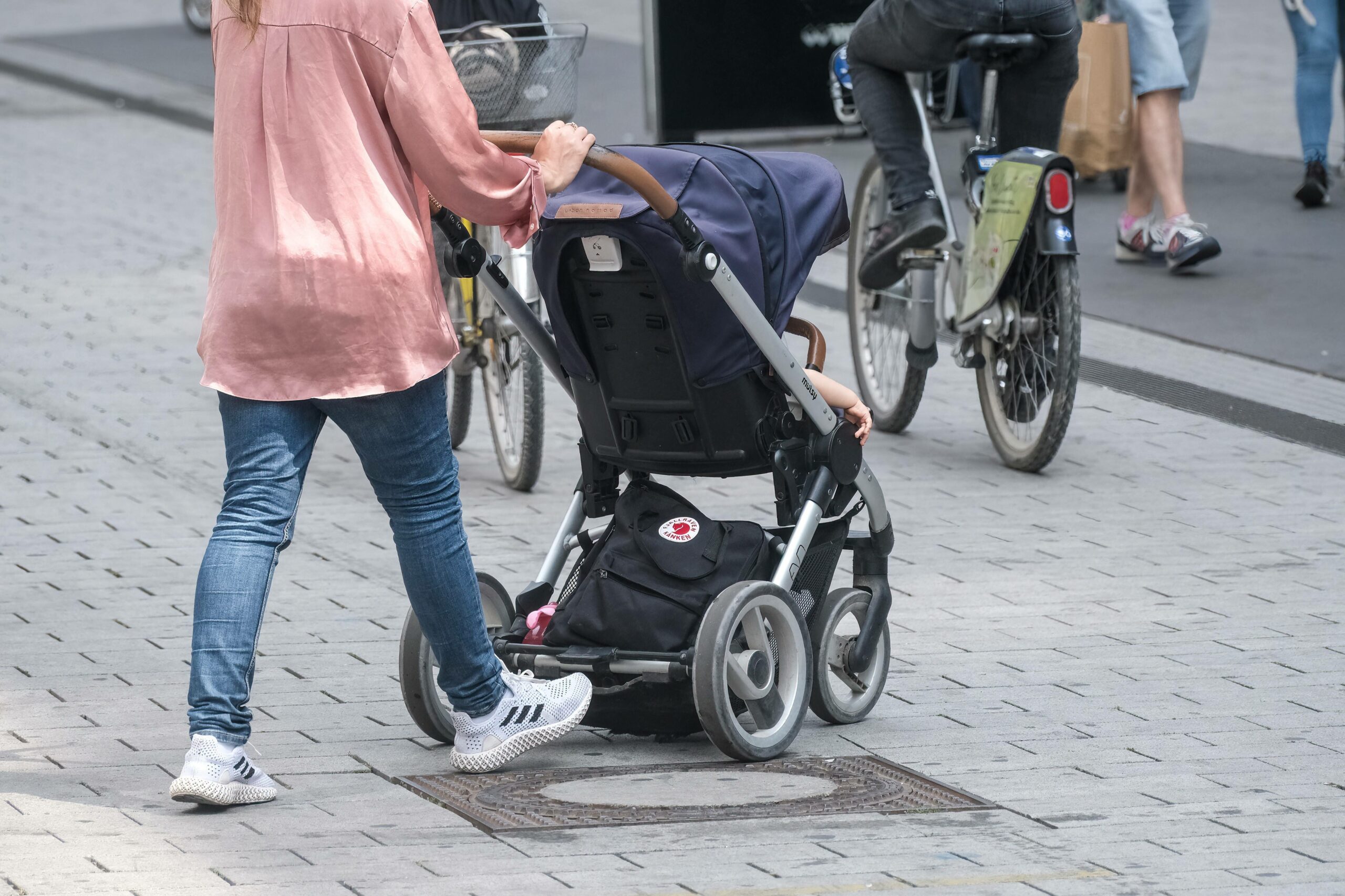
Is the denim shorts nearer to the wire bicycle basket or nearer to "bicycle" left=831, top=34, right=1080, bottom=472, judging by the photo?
"bicycle" left=831, top=34, right=1080, bottom=472

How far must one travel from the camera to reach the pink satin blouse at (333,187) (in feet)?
13.6

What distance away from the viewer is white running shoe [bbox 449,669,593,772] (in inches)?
179

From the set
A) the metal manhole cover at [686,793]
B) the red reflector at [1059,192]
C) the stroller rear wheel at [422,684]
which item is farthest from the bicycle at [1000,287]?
the stroller rear wheel at [422,684]

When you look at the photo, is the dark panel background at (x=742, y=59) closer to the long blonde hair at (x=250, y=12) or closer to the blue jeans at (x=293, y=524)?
the blue jeans at (x=293, y=524)

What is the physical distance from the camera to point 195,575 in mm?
6332

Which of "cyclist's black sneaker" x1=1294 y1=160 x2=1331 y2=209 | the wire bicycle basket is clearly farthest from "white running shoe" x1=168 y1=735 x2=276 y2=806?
"cyclist's black sneaker" x1=1294 y1=160 x2=1331 y2=209

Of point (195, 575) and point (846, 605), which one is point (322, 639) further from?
point (846, 605)

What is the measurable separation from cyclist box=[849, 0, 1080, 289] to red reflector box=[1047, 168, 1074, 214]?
15.9 inches

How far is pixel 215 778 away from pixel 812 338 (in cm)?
166

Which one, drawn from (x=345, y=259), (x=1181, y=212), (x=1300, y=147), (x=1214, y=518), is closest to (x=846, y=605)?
(x=345, y=259)

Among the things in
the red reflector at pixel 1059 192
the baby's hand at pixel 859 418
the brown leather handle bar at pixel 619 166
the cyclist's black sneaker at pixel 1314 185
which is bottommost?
the baby's hand at pixel 859 418

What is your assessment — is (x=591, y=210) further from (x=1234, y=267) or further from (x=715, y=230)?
(x=1234, y=267)

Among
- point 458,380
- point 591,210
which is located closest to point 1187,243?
point 458,380

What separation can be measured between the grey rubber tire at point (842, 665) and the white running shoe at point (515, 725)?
0.54 meters
